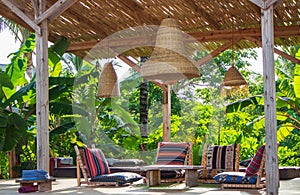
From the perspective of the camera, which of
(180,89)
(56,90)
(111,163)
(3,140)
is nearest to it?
(3,140)

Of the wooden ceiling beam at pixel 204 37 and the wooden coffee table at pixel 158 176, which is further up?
the wooden ceiling beam at pixel 204 37

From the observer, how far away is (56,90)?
11.0m

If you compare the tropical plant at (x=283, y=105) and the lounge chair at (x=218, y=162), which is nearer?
the lounge chair at (x=218, y=162)

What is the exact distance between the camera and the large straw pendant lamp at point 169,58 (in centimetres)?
799

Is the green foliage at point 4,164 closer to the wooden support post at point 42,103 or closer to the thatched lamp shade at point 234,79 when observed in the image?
the wooden support post at point 42,103

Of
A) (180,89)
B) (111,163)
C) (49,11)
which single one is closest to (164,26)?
(49,11)

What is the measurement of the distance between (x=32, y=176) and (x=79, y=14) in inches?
162

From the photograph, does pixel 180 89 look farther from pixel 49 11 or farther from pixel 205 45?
pixel 49 11

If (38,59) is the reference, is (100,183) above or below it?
below

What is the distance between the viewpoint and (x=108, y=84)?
1096 centimetres

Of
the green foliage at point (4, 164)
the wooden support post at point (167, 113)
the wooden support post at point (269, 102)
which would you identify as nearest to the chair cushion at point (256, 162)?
the wooden support post at point (269, 102)

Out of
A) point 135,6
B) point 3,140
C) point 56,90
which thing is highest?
point 135,6

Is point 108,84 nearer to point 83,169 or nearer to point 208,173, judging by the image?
point 83,169

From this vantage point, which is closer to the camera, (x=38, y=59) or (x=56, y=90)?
(x=38, y=59)
